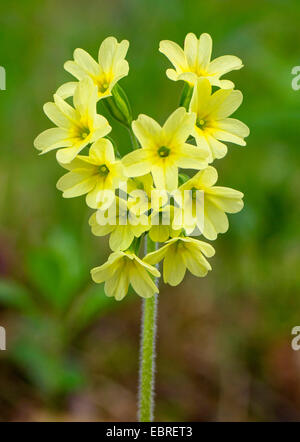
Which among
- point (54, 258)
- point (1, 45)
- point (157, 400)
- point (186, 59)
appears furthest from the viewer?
point (1, 45)

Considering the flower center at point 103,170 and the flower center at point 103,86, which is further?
the flower center at point 103,86

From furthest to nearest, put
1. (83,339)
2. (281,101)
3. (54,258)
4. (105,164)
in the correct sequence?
(281,101)
(83,339)
(54,258)
(105,164)

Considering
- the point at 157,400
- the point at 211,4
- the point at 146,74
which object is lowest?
the point at 157,400

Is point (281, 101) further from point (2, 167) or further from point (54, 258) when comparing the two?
point (2, 167)

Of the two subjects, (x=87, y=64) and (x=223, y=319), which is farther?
(x=223, y=319)

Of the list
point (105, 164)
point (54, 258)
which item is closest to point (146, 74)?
point (54, 258)

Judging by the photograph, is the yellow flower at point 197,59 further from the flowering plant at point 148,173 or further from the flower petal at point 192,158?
the flower petal at point 192,158

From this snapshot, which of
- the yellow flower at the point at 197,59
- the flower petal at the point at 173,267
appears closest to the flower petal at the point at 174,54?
the yellow flower at the point at 197,59

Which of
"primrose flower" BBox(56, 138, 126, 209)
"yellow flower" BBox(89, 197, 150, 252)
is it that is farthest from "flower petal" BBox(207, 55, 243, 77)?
"yellow flower" BBox(89, 197, 150, 252)
